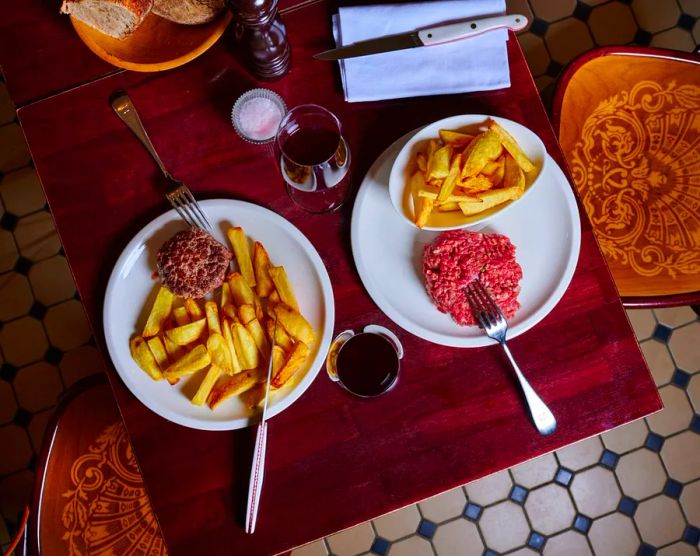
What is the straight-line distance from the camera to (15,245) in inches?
92.8

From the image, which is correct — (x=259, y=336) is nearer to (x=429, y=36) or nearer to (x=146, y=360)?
(x=146, y=360)

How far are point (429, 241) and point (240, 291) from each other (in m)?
0.44

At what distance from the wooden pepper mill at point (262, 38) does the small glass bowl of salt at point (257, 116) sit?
0.05m

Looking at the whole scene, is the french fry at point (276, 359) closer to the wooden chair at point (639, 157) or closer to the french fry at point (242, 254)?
the french fry at point (242, 254)

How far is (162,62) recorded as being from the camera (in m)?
1.32

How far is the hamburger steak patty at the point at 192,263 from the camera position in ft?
4.12

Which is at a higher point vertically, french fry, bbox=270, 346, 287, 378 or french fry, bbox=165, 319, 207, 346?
french fry, bbox=165, 319, 207, 346

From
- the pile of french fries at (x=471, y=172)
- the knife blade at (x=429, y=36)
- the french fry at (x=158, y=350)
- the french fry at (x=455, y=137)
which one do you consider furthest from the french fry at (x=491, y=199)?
the french fry at (x=158, y=350)

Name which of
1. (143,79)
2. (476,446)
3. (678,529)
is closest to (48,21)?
(143,79)

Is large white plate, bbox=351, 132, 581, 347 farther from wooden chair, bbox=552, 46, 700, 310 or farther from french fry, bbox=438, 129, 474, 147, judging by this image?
wooden chair, bbox=552, 46, 700, 310

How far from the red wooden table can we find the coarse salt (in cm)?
4

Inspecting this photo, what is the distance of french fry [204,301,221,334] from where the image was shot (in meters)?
1.27

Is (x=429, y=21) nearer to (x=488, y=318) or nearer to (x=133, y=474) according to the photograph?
(x=488, y=318)

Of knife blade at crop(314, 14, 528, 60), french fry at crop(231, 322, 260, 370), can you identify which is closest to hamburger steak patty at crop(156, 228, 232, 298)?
french fry at crop(231, 322, 260, 370)
